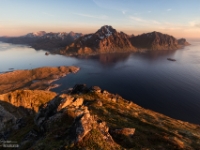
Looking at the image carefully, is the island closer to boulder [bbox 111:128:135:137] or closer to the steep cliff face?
the steep cliff face

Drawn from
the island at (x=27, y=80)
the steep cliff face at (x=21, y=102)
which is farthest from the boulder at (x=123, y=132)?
the island at (x=27, y=80)

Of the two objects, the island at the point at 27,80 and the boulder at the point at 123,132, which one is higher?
the boulder at the point at 123,132

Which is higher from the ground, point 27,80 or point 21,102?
point 21,102

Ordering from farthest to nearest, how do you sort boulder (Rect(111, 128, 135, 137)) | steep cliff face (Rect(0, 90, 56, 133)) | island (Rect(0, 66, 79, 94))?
island (Rect(0, 66, 79, 94)), steep cliff face (Rect(0, 90, 56, 133)), boulder (Rect(111, 128, 135, 137))

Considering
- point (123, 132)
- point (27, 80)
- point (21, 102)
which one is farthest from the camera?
point (27, 80)

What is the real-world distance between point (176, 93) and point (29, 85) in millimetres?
141307

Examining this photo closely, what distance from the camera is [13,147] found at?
114ft

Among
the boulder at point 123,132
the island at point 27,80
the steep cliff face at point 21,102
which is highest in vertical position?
the boulder at point 123,132

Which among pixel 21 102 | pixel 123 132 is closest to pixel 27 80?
pixel 21 102

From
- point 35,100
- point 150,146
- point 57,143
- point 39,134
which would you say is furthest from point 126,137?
point 35,100

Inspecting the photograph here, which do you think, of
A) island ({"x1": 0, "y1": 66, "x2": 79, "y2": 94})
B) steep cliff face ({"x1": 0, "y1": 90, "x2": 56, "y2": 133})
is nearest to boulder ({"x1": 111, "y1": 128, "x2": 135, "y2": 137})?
steep cliff face ({"x1": 0, "y1": 90, "x2": 56, "y2": 133})

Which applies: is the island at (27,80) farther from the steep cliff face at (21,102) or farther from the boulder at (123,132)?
the boulder at (123,132)

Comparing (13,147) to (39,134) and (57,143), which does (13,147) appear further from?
(57,143)

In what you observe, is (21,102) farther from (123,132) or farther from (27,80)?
(27,80)
